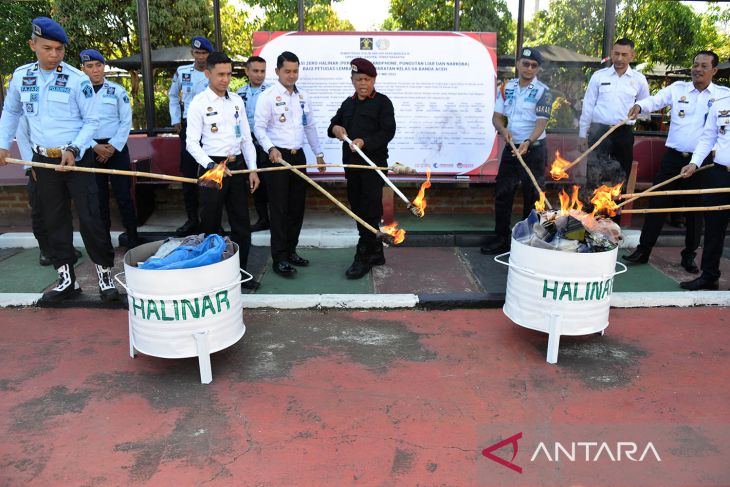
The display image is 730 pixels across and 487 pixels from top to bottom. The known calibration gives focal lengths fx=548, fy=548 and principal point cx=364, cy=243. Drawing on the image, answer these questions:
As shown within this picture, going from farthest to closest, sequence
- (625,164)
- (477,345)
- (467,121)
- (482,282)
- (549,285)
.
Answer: (467,121), (625,164), (482,282), (477,345), (549,285)

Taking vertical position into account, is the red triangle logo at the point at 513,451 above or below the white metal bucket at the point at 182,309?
below

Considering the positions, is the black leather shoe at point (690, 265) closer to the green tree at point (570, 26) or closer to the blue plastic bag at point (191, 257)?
the green tree at point (570, 26)

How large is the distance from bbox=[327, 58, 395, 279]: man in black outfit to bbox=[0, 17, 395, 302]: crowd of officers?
0.01m

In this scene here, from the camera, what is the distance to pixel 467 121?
23.5ft

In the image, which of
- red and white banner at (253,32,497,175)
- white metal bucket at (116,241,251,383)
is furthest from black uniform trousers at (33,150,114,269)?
red and white banner at (253,32,497,175)

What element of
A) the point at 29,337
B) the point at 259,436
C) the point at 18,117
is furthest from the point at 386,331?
the point at 18,117

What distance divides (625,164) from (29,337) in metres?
6.22

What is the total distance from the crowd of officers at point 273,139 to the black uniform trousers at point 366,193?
0.4 inches

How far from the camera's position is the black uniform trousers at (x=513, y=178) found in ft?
20.1

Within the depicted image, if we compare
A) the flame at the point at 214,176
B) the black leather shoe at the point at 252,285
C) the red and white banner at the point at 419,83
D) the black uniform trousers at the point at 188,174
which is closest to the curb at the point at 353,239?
the black uniform trousers at the point at 188,174

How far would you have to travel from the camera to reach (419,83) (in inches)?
278

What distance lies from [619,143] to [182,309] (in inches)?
203

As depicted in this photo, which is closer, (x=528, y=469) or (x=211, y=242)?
(x=528, y=469)

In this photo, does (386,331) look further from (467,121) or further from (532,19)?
(532,19)
